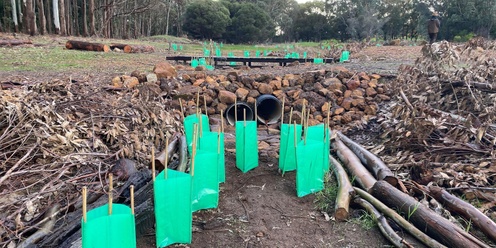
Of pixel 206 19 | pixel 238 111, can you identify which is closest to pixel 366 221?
pixel 238 111

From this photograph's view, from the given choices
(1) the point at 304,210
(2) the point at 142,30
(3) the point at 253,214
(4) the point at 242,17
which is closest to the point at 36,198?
(3) the point at 253,214

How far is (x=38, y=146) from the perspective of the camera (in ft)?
11.1

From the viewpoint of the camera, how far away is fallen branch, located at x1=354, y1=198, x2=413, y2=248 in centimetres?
246

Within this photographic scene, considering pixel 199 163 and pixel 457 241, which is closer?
pixel 457 241

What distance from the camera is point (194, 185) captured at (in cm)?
295

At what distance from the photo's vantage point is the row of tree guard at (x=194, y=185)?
1.93 meters

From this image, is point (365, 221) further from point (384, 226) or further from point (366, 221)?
point (384, 226)

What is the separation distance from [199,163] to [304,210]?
102cm

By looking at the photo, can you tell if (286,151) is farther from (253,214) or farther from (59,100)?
(59,100)

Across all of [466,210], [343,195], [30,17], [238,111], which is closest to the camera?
[466,210]

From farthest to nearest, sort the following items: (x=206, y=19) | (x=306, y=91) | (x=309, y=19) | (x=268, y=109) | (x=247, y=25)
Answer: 1. (x=309, y=19)
2. (x=247, y=25)
3. (x=206, y=19)
4. (x=268, y=109)
5. (x=306, y=91)

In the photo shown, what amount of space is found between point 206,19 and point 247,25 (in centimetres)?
374

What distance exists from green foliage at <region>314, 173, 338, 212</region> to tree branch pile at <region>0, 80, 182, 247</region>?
1.91m

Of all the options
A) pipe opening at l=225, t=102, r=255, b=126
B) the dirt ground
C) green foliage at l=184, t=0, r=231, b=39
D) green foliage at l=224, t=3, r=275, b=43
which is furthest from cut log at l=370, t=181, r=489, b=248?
green foliage at l=224, t=3, r=275, b=43
